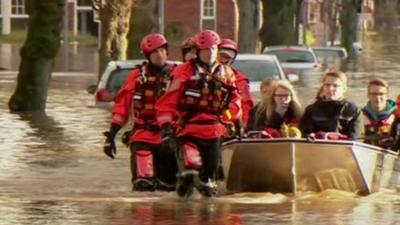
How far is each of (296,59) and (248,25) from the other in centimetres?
209

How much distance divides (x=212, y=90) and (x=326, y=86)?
59.5 inches

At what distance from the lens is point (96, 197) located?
49.0 ft

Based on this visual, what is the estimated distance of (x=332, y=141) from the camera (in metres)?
14.0

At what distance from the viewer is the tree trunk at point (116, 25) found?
3906 centimetres

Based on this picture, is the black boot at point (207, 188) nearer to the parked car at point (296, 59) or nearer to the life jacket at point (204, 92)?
the life jacket at point (204, 92)

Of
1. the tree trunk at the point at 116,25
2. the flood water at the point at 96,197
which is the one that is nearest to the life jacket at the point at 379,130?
the flood water at the point at 96,197

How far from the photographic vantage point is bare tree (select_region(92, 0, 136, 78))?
39062 mm

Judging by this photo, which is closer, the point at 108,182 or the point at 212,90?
the point at 212,90

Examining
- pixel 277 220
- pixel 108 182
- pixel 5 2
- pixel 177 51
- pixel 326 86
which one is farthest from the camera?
pixel 5 2

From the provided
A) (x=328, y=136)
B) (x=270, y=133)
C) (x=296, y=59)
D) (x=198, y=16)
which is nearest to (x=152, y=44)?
(x=270, y=133)

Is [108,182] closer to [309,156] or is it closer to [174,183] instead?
[174,183]

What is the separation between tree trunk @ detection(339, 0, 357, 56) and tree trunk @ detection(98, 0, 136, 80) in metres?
37.5

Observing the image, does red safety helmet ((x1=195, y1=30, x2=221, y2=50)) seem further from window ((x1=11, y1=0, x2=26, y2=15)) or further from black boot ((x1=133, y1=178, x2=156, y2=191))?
window ((x1=11, y1=0, x2=26, y2=15))

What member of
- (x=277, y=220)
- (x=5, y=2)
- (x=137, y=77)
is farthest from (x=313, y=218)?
(x=5, y=2)
